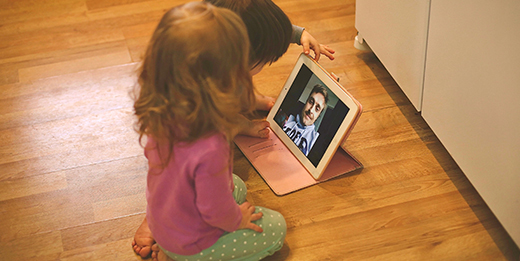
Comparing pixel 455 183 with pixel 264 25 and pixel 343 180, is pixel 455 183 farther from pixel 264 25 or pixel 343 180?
pixel 264 25

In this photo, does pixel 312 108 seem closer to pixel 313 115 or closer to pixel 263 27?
pixel 313 115

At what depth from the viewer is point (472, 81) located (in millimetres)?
961

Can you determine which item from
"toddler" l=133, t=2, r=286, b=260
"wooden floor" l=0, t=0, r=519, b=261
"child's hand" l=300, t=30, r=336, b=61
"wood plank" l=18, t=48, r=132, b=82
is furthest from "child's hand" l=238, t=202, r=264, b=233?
"wood plank" l=18, t=48, r=132, b=82

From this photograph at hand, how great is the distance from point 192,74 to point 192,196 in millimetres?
231

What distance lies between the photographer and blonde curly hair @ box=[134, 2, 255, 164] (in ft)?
2.29

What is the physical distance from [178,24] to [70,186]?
2.21ft

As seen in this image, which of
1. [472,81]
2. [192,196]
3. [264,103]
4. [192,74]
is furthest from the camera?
[264,103]

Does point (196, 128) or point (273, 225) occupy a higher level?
point (196, 128)

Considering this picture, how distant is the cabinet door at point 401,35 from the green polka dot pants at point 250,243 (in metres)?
0.51

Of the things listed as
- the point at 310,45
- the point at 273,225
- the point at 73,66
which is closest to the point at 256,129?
the point at 310,45

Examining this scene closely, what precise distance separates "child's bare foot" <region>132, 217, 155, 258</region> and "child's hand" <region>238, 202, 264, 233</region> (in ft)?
0.72

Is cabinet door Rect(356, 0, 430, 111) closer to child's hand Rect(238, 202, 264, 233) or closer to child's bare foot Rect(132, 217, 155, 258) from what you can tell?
child's hand Rect(238, 202, 264, 233)

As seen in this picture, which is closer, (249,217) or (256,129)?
(249,217)

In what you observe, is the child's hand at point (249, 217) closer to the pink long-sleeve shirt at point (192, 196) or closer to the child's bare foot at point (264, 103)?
the pink long-sleeve shirt at point (192, 196)
